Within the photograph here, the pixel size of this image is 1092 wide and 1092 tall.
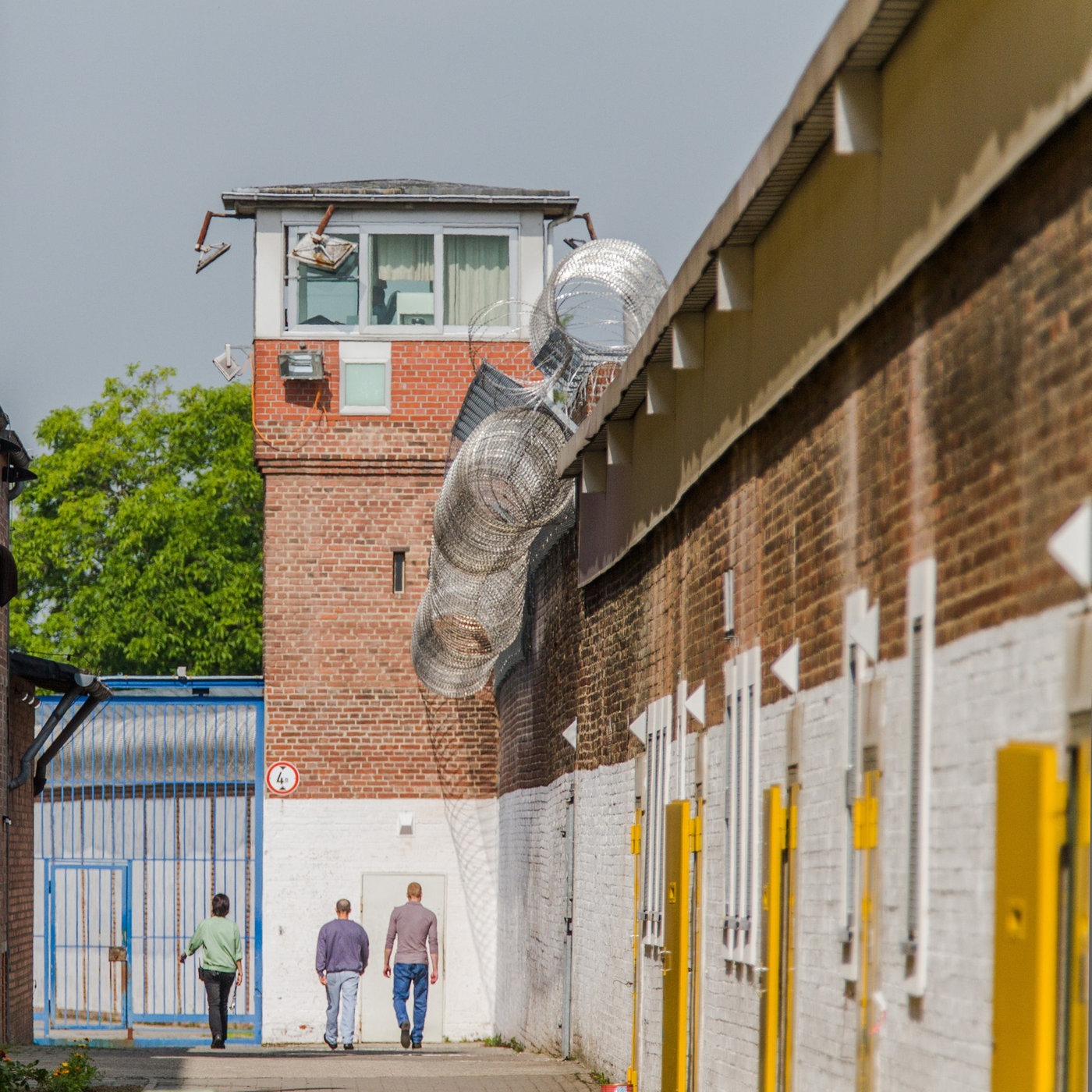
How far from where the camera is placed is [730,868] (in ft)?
29.9

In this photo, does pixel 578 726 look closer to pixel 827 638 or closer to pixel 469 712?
pixel 827 638

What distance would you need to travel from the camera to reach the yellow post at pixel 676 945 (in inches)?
404

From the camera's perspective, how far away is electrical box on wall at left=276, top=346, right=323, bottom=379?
78.4ft

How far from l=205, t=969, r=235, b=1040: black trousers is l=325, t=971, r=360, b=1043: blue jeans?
99 cm

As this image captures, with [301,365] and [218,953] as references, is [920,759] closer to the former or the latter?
[218,953]

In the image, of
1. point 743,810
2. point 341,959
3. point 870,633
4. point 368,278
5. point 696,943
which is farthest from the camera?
point 368,278

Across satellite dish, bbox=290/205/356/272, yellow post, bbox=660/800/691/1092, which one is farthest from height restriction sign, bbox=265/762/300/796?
yellow post, bbox=660/800/691/1092

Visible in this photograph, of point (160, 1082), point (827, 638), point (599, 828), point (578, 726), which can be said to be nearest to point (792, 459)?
point (827, 638)

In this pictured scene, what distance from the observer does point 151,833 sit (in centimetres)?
2417

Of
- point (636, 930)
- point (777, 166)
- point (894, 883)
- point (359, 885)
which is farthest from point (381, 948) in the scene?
point (894, 883)

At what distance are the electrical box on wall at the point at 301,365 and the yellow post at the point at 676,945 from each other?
551 inches

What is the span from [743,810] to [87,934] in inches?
687

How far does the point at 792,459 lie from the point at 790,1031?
92.3 inches

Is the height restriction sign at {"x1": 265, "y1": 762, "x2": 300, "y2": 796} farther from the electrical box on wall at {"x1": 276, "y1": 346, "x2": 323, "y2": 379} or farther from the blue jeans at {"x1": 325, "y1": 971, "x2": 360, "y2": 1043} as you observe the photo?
the electrical box on wall at {"x1": 276, "y1": 346, "x2": 323, "y2": 379}
